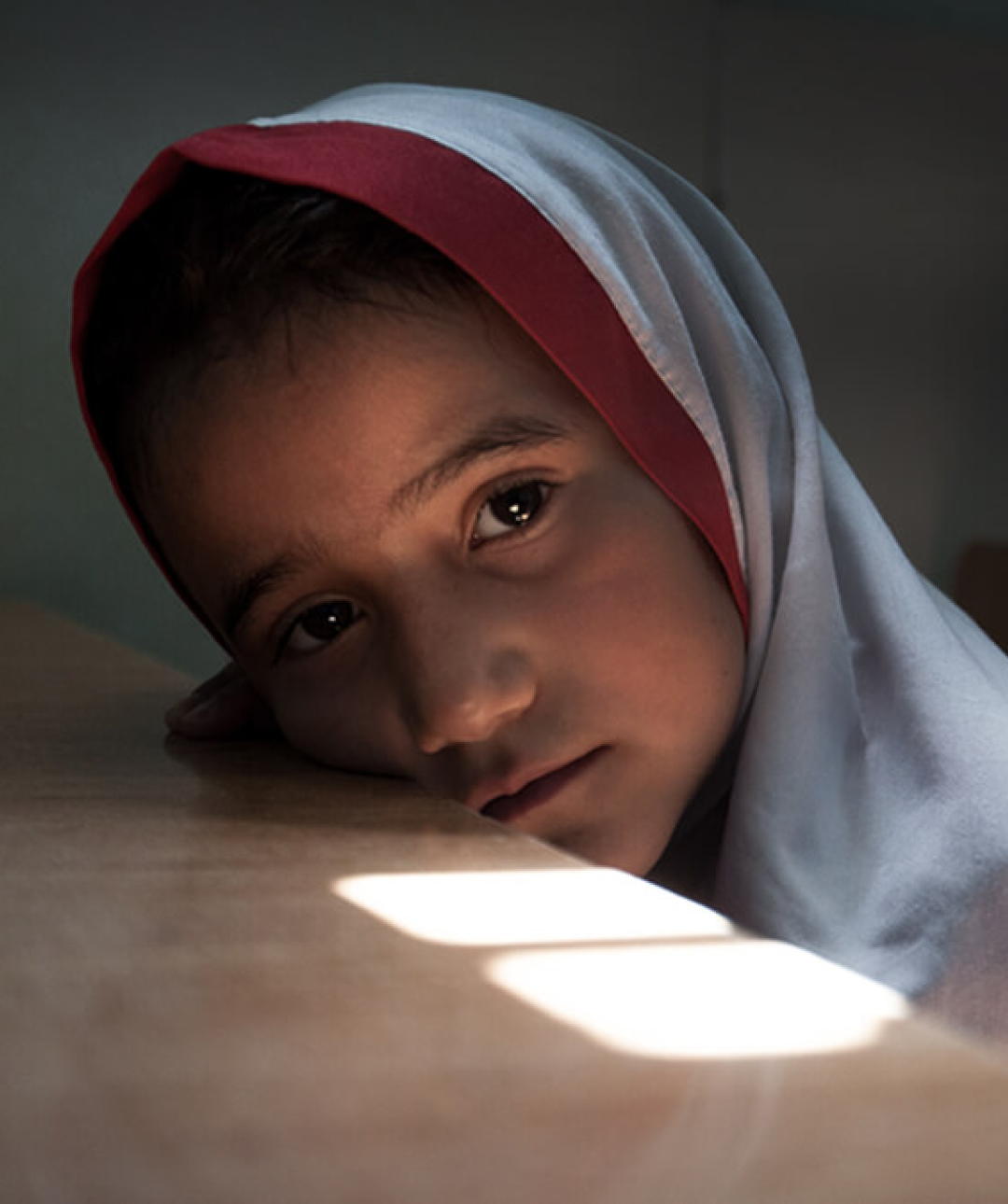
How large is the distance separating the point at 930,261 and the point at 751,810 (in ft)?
5.78

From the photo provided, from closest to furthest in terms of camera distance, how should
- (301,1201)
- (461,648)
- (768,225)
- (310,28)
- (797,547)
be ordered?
(301,1201) → (461,648) → (797,547) → (310,28) → (768,225)

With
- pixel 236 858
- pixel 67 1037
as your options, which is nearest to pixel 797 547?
pixel 236 858

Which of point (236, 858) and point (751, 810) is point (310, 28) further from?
point (236, 858)

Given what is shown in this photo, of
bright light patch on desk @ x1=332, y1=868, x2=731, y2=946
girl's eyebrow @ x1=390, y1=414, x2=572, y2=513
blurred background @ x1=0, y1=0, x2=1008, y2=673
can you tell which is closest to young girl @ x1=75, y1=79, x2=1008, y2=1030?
girl's eyebrow @ x1=390, y1=414, x2=572, y2=513

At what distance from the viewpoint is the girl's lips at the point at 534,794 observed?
82 centimetres

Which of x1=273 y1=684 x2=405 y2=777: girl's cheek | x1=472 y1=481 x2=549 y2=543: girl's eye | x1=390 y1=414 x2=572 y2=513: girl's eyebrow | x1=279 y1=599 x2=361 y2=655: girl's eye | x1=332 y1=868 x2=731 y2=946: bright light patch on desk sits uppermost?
x1=332 y1=868 x2=731 y2=946: bright light patch on desk

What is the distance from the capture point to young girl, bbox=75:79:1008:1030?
0.79 metres

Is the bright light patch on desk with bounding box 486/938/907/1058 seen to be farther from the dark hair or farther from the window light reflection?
the dark hair

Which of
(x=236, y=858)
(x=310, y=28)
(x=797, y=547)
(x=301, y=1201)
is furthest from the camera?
(x=310, y=28)

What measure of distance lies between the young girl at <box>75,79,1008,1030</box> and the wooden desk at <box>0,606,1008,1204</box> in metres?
0.39

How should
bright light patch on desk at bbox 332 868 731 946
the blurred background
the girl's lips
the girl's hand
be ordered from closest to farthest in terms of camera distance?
bright light patch on desk at bbox 332 868 731 946 < the girl's hand < the girl's lips < the blurred background

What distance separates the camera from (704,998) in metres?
0.27

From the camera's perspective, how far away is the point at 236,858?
0.41 metres

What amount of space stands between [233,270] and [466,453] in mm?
180
